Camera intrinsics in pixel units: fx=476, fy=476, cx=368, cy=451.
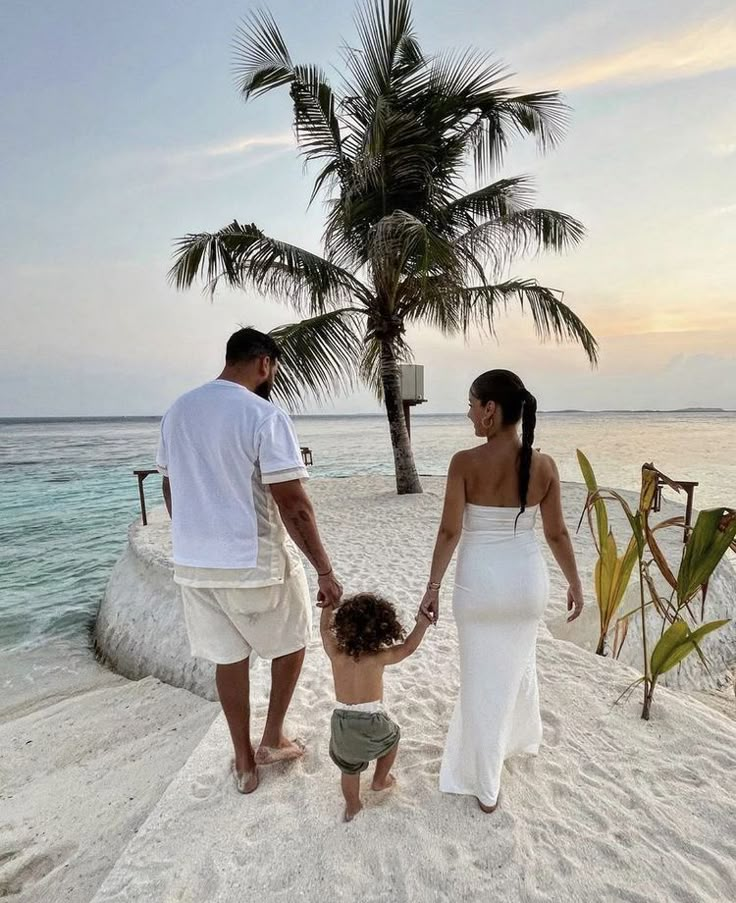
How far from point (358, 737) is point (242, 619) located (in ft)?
2.24

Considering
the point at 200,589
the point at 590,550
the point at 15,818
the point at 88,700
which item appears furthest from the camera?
the point at 590,550

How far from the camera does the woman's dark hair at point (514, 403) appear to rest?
1878 millimetres

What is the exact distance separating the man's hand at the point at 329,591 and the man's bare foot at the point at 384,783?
2.87ft

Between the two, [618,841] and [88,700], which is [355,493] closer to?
[88,700]

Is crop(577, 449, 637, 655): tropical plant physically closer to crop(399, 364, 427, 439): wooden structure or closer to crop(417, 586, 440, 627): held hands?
crop(417, 586, 440, 627): held hands

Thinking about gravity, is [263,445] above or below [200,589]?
above

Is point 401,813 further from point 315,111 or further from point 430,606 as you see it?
point 315,111

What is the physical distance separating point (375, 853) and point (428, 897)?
0.83 feet

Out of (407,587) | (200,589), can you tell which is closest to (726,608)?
(407,587)

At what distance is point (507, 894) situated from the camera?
5.72ft

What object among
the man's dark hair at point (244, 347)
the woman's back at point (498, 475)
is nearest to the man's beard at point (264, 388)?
the man's dark hair at point (244, 347)

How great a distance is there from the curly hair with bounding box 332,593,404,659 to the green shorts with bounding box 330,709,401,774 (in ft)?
0.86

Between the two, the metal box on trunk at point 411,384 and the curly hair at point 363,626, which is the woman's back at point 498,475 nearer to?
the curly hair at point 363,626

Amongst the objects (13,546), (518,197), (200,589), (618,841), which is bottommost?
(13,546)
